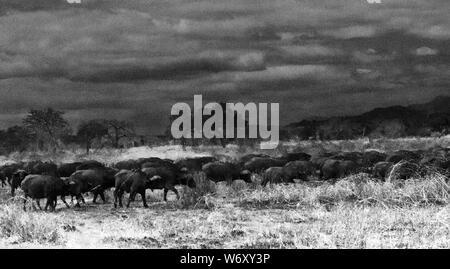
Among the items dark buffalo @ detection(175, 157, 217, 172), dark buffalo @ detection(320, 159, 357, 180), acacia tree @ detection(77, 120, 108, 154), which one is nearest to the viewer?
dark buffalo @ detection(320, 159, 357, 180)

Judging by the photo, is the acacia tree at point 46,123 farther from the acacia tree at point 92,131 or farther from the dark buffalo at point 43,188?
the dark buffalo at point 43,188

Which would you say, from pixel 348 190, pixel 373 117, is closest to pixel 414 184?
pixel 348 190

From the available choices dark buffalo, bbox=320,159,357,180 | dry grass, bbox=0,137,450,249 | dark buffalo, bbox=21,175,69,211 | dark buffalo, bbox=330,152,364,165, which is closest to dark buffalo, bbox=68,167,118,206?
dry grass, bbox=0,137,450,249

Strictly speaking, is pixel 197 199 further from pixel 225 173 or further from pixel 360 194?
pixel 225 173

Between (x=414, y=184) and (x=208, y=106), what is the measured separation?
45400mm

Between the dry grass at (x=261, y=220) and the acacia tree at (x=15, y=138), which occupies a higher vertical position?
the dry grass at (x=261, y=220)

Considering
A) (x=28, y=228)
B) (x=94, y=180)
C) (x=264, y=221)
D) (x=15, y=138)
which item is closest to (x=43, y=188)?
(x=94, y=180)

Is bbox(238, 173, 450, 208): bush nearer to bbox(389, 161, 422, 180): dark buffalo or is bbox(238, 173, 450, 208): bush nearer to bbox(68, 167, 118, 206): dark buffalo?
bbox(389, 161, 422, 180): dark buffalo

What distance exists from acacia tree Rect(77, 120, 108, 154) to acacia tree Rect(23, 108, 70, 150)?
2450 millimetres

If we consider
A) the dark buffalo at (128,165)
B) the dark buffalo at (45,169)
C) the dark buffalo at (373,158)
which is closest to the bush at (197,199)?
the dark buffalo at (128,165)

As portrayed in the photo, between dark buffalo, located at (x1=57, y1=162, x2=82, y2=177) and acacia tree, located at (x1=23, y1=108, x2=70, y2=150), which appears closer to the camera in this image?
dark buffalo, located at (x1=57, y1=162, x2=82, y2=177)

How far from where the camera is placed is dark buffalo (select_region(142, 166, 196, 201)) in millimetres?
17122

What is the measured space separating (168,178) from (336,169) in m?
5.52

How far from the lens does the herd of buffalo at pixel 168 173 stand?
16.2m
